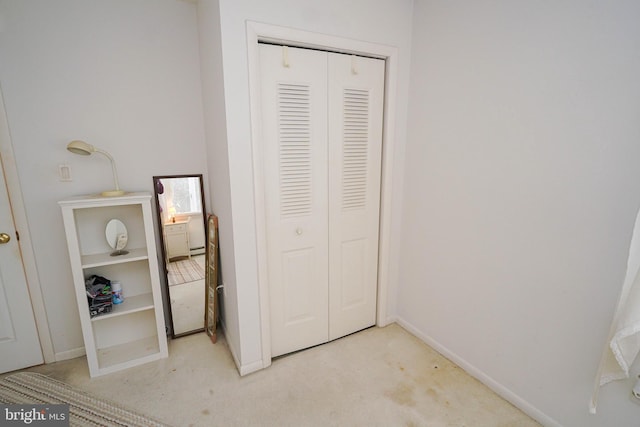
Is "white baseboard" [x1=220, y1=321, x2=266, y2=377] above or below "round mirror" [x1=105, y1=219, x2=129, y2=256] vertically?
below

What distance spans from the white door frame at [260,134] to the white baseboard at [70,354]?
1.41m

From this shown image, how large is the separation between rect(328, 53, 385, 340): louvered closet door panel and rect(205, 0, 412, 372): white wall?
0.67 ft

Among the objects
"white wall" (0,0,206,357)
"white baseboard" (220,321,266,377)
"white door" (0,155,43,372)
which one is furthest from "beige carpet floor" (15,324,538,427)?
"white wall" (0,0,206,357)

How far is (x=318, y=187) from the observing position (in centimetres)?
200

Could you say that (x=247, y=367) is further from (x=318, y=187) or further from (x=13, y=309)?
(x=13, y=309)

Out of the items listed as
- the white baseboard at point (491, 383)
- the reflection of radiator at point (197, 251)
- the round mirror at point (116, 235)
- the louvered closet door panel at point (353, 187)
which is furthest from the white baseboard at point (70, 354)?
the white baseboard at point (491, 383)

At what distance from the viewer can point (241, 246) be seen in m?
1.78

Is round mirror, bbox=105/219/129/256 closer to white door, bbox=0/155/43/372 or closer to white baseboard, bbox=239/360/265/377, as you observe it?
white door, bbox=0/155/43/372

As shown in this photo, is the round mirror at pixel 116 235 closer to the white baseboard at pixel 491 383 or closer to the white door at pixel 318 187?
the white door at pixel 318 187

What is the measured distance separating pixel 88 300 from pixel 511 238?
2.77 m

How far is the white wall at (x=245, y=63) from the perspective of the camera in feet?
5.16

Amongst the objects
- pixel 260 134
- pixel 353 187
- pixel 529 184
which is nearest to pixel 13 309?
pixel 260 134

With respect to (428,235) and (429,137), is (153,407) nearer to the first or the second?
(428,235)

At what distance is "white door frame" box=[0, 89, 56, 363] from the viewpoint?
5.72 feet
